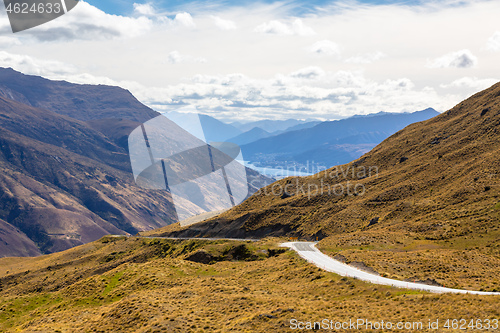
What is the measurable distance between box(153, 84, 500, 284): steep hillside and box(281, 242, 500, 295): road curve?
2938 millimetres

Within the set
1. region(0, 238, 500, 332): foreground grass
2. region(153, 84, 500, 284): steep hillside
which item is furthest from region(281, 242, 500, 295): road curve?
region(153, 84, 500, 284): steep hillside

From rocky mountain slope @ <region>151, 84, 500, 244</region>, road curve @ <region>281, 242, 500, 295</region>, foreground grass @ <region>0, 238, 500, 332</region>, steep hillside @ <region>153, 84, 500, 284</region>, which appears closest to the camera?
foreground grass @ <region>0, 238, 500, 332</region>

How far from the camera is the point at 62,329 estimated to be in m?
39.3

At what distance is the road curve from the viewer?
35.9m

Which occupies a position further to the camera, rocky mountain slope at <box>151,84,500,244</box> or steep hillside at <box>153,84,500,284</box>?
rocky mountain slope at <box>151,84,500,244</box>

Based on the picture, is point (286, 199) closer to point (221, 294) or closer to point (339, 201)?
point (339, 201)

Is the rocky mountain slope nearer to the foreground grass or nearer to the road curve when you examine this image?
the road curve

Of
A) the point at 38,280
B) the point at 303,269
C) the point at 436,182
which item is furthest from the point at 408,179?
the point at 38,280
